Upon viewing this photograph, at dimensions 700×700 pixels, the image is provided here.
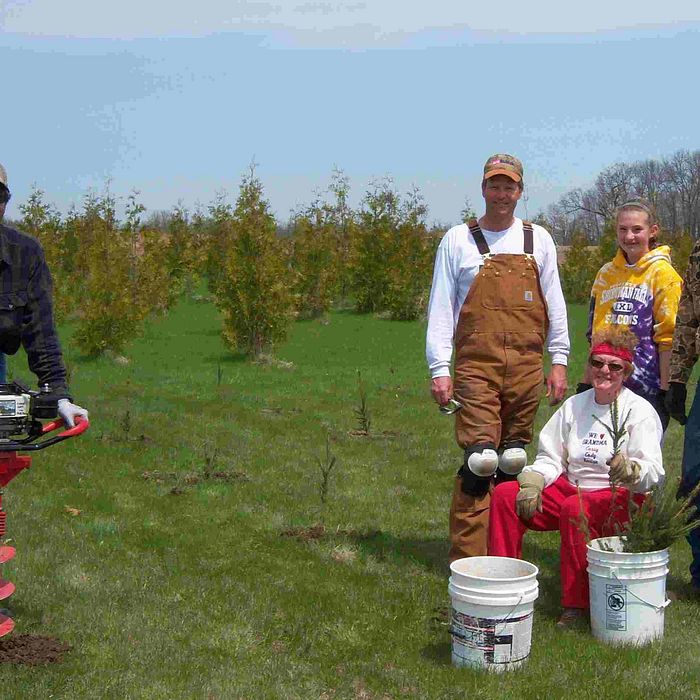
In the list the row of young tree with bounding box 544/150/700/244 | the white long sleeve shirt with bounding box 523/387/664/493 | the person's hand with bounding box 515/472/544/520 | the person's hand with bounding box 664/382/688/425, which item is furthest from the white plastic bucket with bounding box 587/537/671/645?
the row of young tree with bounding box 544/150/700/244

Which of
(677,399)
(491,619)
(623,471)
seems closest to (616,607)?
(623,471)

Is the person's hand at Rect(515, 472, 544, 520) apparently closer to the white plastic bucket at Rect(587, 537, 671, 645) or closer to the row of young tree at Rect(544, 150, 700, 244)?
the white plastic bucket at Rect(587, 537, 671, 645)

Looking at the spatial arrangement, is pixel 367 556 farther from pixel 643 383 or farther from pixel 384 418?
pixel 384 418

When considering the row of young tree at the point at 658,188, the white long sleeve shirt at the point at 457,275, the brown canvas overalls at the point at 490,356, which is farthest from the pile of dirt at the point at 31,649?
the row of young tree at the point at 658,188

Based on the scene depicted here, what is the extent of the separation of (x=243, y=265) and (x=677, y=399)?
1257 cm

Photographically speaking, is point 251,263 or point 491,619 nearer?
point 491,619

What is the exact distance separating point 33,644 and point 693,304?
3347 millimetres

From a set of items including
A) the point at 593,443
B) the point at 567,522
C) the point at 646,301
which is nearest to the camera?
the point at 567,522

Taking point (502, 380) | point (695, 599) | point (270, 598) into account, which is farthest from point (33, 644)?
point (695, 599)

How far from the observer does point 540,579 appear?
4.85m

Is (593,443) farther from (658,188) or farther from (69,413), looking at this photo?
(658,188)

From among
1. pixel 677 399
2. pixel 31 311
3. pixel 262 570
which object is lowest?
pixel 262 570

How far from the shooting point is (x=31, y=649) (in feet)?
12.2

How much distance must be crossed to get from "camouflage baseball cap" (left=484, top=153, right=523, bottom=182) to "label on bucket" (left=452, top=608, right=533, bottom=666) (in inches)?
81.5
